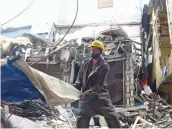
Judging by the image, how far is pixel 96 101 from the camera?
5066mm

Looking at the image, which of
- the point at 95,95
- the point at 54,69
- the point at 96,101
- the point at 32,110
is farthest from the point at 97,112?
the point at 54,69

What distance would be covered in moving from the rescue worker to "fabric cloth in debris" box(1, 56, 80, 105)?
0.70 meters

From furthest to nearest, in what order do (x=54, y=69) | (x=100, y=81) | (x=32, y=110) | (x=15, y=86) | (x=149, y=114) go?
1. (x=54, y=69)
2. (x=149, y=114)
3. (x=32, y=110)
4. (x=100, y=81)
5. (x=15, y=86)

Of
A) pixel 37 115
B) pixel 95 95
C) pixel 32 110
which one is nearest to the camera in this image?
pixel 95 95

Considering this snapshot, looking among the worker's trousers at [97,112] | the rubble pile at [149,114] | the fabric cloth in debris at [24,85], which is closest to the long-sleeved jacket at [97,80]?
the worker's trousers at [97,112]

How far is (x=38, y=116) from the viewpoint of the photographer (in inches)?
273

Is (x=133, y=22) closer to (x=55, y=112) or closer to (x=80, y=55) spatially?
(x=80, y=55)

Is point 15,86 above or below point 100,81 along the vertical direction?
above

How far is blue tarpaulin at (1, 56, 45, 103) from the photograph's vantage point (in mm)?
4090

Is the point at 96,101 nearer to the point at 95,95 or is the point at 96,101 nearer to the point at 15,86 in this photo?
the point at 95,95

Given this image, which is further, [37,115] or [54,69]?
[54,69]

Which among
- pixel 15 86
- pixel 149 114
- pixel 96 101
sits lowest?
pixel 149 114

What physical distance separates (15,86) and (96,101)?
1513mm

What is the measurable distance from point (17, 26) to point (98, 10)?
17.7 feet
